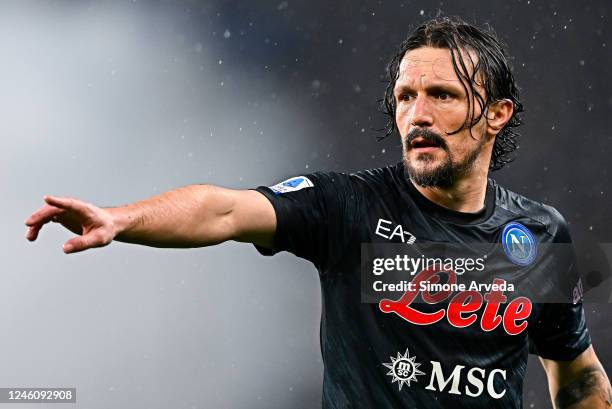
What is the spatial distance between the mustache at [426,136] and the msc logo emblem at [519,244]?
44 cm

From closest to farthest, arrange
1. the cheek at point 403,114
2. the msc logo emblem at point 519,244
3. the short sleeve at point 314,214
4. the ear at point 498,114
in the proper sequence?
the short sleeve at point 314,214, the cheek at point 403,114, the msc logo emblem at point 519,244, the ear at point 498,114

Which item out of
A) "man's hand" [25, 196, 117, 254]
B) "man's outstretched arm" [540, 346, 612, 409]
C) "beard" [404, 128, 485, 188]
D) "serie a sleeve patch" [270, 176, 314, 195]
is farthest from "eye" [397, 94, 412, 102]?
"man's hand" [25, 196, 117, 254]

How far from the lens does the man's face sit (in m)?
2.93

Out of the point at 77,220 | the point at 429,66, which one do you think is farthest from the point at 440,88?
the point at 77,220

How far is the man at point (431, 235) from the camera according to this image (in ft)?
8.98

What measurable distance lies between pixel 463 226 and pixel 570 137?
10.1 feet

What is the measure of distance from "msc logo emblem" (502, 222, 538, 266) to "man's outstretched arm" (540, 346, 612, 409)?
1.58 ft

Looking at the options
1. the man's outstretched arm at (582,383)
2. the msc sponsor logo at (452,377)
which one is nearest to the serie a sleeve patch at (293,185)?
the msc sponsor logo at (452,377)

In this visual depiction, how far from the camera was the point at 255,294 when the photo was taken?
237 inches

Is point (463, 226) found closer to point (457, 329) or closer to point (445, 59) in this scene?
point (457, 329)

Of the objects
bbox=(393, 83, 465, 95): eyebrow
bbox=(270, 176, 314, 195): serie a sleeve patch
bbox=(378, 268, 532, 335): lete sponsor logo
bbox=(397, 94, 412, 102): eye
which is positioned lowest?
bbox=(378, 268, 532, 335): lete sponsor logo

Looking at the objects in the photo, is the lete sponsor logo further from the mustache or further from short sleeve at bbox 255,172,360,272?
the mustache

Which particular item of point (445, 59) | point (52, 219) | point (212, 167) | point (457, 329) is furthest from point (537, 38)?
point (52, 219)

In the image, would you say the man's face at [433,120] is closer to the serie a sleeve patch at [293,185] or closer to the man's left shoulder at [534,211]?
the man's left shoulder at [534,211]
